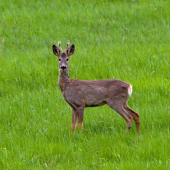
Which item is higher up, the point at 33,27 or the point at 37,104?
the point at 33,27

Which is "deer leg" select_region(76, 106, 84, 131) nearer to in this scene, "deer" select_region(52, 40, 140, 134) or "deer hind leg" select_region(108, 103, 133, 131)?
"deer" select_region(52, 40, 140, 134)

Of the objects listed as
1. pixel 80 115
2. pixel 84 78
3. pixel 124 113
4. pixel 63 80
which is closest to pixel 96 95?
pixel 80 115

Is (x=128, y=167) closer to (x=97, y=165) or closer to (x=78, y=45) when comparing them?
(x=97, y=165)

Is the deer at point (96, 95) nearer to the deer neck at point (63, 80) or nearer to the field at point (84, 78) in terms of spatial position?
the deer neck at point (63, 80)

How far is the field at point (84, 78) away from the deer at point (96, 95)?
260mm

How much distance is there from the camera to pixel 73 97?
6.63 metres

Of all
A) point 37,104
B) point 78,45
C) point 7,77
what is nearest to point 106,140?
point 37,104

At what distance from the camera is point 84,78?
29.1ft

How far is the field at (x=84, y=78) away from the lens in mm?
5457

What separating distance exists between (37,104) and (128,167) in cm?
322

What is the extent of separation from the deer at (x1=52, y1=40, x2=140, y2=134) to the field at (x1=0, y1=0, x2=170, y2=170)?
10.2 inches

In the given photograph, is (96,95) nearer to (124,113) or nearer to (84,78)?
(124,113)

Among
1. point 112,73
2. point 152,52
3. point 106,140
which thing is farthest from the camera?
point 152,52

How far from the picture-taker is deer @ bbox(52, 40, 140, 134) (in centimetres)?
648
